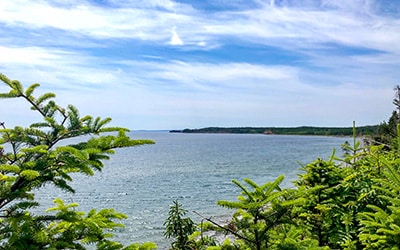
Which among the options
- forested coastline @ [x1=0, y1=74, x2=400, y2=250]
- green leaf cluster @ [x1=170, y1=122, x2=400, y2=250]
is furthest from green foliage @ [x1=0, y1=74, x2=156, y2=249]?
green leaf cluster @ [x1=170, y1=122, x2=400, y2=250]

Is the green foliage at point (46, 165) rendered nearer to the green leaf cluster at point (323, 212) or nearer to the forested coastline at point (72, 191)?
the forested coastline at point (72, 191)

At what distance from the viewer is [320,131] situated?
194 metres

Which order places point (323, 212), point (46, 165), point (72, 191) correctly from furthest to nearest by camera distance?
1. point (323, 212)
2. point (72, 191)
3. point (46, 165)

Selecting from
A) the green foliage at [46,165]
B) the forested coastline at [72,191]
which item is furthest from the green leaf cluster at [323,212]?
the green foliage at [46,165]

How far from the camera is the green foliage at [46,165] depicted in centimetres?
297

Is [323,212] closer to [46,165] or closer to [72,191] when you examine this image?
[72,191]

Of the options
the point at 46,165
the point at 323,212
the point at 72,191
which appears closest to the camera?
the point at 46,165

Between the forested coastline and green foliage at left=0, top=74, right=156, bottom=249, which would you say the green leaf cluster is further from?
green foliage at left=0, top=74, right=156, bottom=249

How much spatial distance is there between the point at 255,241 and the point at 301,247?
41cm

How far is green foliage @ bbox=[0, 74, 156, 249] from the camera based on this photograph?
2.97m

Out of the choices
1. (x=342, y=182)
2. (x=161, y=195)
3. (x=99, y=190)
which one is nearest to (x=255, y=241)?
(x=342, y=182)

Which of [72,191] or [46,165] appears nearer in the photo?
[46,165]

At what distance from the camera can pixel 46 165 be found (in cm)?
299

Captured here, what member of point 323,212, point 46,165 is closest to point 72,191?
point 46,165
